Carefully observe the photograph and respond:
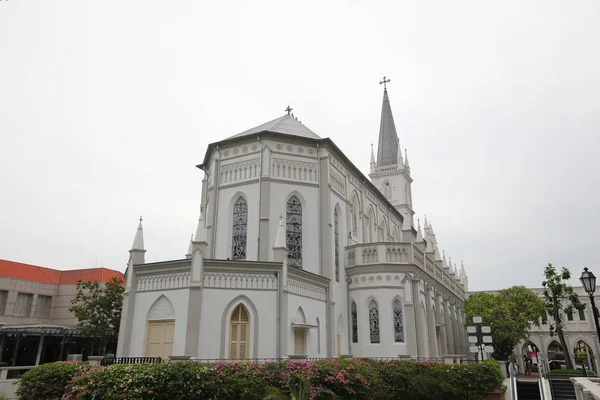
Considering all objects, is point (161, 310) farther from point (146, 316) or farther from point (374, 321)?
point (374, 321)

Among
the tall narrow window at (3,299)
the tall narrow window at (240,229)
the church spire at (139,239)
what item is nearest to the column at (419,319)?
the tall narrow window at (240,229)

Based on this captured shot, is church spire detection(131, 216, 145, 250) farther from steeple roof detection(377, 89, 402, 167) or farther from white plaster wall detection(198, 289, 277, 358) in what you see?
steeple roof detection(377, 89, 402, 167)

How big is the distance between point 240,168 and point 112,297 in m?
15.2

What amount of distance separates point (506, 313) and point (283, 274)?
28134 mm

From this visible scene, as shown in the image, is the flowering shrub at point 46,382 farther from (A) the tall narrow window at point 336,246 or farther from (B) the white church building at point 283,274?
(A) the tall narrow window at point 336,246

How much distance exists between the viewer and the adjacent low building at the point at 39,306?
36969mm

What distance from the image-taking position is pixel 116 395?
1383 centimetres

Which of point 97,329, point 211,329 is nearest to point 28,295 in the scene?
point 97,329

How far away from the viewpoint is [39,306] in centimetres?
4747

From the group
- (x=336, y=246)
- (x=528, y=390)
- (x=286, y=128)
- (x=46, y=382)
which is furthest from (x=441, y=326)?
(x=46, y=382)

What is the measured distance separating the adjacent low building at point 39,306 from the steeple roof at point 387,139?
36.3m

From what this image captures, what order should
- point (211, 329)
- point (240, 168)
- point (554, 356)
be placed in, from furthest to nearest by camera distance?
point (554, 356)
point (240, 168)
point (211, 329)

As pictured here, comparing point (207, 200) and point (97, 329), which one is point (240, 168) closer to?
point (207, 200)

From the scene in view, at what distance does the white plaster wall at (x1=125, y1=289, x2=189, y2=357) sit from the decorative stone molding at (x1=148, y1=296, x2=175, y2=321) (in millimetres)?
168
